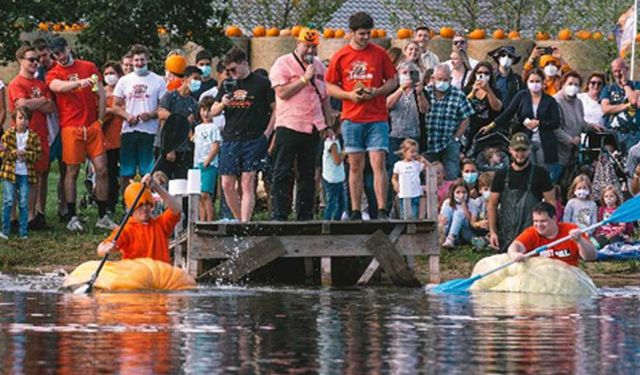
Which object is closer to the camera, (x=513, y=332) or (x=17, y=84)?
(x=513, y=332)

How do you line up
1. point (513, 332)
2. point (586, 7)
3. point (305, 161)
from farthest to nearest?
point (586, 7), point (305, 161), point (513, 332)

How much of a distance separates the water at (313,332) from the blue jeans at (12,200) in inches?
145

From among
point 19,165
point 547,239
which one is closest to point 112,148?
point 19,165

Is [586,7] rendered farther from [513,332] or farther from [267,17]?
[513,332]

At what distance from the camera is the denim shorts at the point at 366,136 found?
23156 mm

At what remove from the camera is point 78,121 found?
25828 millimetres

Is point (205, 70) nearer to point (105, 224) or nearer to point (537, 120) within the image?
point (105, 224)

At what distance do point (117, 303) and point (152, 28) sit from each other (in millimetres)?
11339

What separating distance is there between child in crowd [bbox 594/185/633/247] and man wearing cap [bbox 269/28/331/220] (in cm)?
328

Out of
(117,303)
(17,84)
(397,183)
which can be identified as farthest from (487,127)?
(117,303)

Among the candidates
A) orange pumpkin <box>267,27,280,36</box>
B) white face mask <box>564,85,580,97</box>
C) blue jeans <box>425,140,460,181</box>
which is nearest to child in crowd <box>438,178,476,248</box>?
blue jeans <box>425,140,460,181</box>

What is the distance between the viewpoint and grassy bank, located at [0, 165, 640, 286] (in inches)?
941

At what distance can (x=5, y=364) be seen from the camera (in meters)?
13.9

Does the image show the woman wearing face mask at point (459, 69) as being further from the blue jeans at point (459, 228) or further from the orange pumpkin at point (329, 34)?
the orange pumpkin at point (329, 34)
